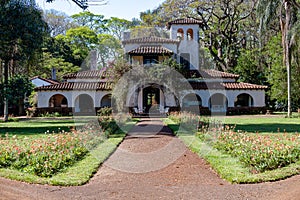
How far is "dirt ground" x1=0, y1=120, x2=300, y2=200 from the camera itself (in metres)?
6.27

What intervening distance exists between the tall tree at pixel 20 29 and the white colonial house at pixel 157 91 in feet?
44.1

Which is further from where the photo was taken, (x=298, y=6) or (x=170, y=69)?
(x=170, y=69)

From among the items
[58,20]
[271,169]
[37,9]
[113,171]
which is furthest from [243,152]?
[58,20]

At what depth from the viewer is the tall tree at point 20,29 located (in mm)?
17547

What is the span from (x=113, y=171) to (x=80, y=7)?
9.10 m

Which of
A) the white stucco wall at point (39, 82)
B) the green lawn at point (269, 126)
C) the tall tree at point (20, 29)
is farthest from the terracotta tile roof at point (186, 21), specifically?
the tall tree at point (20, 29)

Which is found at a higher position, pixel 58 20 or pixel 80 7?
pixel 58 20

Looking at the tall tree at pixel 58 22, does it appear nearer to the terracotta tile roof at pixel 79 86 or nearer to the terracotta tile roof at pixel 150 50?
the terracotta tile roof at pixel 79 86

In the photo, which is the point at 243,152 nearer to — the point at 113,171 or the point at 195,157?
the point at 195,157

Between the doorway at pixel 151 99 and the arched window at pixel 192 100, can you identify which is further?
the arched window at pixel 192 100

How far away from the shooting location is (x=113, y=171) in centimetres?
847

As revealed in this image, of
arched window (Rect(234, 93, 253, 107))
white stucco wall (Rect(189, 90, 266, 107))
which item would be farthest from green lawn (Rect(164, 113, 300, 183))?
arched window (Rect(234, 93, 253, 107))

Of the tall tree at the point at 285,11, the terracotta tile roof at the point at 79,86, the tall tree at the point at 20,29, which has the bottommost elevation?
the terracotta tile roof at the point at 79,86

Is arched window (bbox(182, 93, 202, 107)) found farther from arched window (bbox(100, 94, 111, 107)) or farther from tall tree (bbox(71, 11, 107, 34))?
tall tree (bbox(71, 11, 107, 34))
